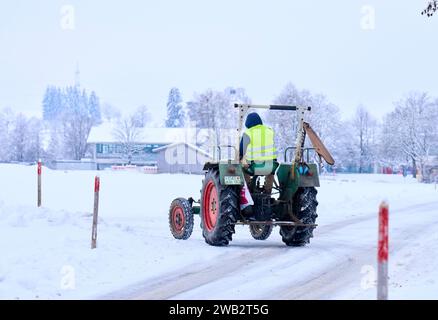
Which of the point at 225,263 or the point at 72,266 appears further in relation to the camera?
the point at 225,263

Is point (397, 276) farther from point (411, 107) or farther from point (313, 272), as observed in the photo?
point (411, 107)

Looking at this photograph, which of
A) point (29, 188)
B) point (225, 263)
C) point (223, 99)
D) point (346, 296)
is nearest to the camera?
point (346, 296)

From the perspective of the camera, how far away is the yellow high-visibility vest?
501 inches

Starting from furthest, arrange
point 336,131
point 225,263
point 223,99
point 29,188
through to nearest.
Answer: point 336,131, point 223,99, point 29,188, point 225,263

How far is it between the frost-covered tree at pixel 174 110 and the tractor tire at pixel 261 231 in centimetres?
11979

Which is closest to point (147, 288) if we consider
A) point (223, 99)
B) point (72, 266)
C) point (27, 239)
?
point (72, 266)

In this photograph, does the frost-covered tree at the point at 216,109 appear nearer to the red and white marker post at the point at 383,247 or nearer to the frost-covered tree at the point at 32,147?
the frost-covered tree at the point at 32,147

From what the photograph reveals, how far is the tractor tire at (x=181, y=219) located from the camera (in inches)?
561

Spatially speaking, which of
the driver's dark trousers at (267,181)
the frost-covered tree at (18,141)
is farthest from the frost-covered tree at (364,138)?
the driver's dark trousers at (267,181)

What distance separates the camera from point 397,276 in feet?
32.6

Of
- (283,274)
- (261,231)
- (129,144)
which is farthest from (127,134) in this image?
(283,274)

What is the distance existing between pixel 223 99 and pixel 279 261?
78.4m

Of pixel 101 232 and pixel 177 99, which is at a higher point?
pixel 177 99

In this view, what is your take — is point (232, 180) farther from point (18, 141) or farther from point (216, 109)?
point (18, 141)
